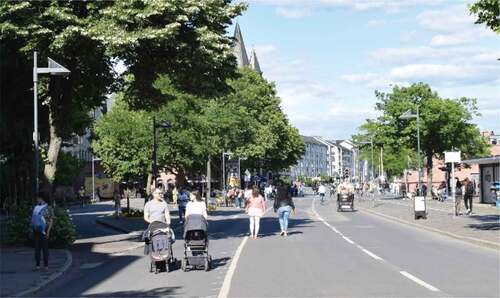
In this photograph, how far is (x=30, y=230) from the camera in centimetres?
2208

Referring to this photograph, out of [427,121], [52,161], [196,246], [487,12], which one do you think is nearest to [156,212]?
[196,246]

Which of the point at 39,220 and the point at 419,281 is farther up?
the point at 39,220

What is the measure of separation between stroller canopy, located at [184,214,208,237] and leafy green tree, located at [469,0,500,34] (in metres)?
11.0

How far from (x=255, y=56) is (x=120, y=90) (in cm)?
11305

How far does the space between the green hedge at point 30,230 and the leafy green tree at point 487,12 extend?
535 inches

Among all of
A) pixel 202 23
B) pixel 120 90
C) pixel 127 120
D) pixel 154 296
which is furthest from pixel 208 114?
pixel 154 296

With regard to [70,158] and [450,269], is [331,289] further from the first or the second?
[70,158]

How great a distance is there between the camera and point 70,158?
80.9 m

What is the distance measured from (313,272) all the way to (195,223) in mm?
2824

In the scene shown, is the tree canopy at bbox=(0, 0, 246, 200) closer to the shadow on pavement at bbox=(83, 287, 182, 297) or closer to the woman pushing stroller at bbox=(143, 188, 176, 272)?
the woman pushing stroller at bbox=(143, 188, 176, 272)

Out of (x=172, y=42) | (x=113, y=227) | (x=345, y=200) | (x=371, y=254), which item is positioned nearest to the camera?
(x=371, y=254)

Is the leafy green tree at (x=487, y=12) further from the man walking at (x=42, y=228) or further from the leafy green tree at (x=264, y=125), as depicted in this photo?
the leafy green tree at (x=264, y=125)

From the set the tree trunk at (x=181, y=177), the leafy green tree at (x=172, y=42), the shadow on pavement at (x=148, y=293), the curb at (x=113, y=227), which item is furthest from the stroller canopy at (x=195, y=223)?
the tree trunk at (x=181, y=177)

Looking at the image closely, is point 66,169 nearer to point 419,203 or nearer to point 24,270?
point 419,203
